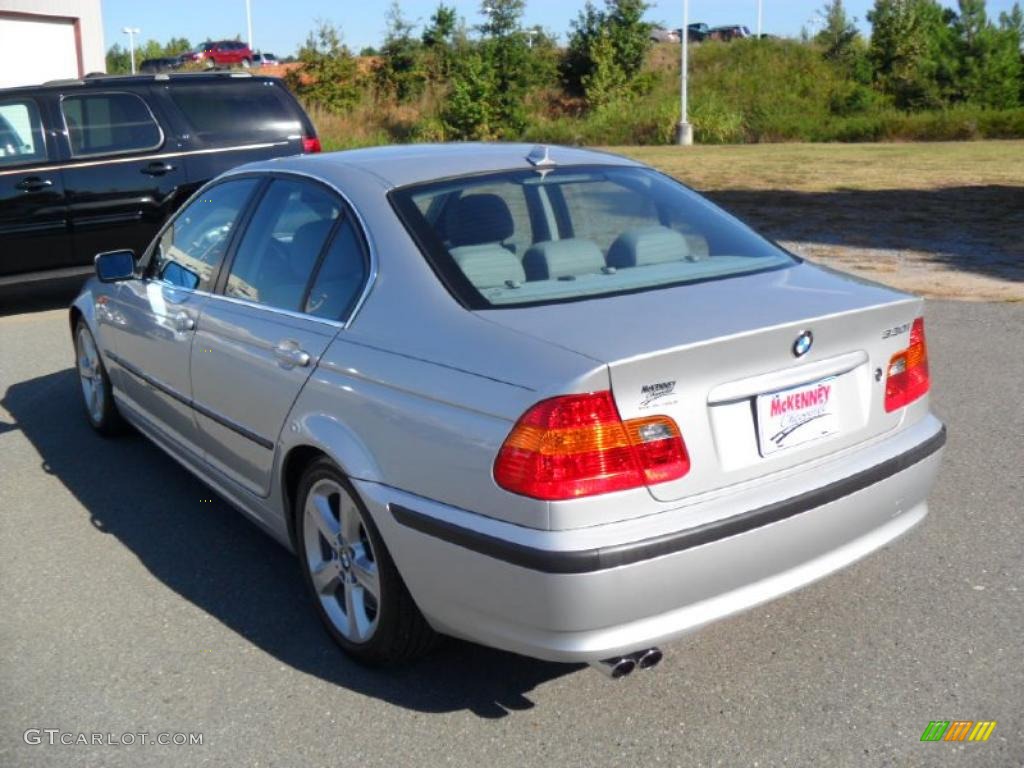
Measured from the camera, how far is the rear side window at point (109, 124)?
10055 mm

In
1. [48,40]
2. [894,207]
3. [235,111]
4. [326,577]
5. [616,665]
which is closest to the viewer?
[616,665]

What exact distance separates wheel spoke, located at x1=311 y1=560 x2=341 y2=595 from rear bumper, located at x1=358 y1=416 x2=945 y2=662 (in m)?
0.52

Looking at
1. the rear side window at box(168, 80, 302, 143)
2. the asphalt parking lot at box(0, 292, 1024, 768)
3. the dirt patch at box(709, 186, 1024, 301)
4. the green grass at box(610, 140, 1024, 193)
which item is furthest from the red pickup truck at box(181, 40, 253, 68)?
the asphalt parking lot at box(0, 292, 1024, 768)

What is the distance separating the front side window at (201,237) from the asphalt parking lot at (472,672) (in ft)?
3.56

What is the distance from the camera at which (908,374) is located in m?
3.73

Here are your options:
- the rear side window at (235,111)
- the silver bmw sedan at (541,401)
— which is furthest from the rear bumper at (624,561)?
the rear side window at (235,111)

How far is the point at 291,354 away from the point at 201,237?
140 centimetres

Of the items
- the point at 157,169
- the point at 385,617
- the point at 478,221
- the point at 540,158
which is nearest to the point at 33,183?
the point at 157,169

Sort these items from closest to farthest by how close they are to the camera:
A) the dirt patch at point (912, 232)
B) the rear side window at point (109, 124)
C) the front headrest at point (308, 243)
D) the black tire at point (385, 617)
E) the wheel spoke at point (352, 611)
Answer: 1. the black tire at point (385, 617)
2. the wheel spoke at point (352, 611)
3. the front headrest at point (308, 243)
4. the rear side window at point (109, 124)
5. the dirt patch at point (912, 232)

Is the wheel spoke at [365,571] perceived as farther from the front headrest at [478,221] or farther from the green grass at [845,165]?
the green grass at [845,165]

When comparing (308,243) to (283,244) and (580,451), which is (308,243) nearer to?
(283,244)

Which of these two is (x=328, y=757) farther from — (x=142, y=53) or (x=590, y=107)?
(x=142, y=53)

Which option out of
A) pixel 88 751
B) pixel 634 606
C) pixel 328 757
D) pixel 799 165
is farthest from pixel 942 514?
→ pixel 799 165

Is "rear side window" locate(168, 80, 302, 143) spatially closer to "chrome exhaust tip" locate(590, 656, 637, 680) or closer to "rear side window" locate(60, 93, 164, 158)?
"rear side window" locate(60, 93, 164, 158)
